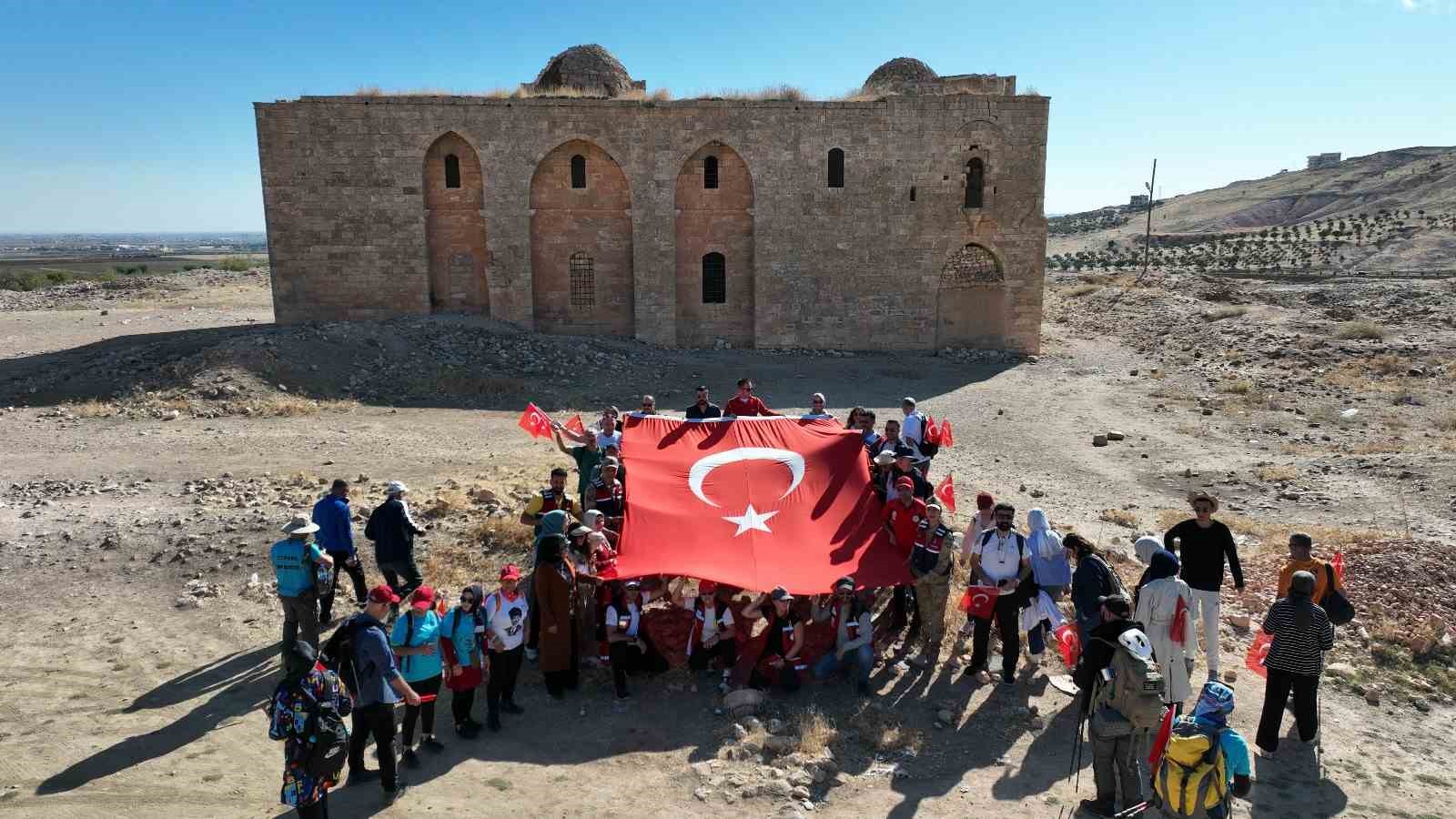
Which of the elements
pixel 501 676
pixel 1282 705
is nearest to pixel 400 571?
pixel 501 676

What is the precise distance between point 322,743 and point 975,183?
22.2 m

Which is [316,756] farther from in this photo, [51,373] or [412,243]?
[412,243]

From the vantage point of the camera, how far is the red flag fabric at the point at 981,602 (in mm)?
6879

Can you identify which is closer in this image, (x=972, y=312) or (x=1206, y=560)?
(x=1206, y=560)

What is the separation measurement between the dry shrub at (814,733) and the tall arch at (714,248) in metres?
18.1

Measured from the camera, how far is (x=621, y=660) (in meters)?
6.92

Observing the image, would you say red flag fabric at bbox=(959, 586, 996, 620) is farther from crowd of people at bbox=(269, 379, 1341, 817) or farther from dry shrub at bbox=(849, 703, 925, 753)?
dry shrub at bbox=(849, 703, 925, 753)

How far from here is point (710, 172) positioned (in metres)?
23.5

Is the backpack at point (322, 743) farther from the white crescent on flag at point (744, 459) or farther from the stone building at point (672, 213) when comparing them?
the stone building at point (672, 213)

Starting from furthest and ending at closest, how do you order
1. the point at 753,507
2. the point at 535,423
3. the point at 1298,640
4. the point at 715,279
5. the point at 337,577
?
the point at 715,279 < the point at 535,423 < the point at 337,577 < the point at 753,507 < the point at 1298,640

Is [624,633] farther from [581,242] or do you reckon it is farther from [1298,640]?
[581,242]

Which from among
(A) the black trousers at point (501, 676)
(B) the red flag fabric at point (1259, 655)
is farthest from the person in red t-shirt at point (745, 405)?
(B) the red flag fabric at point (1259, 655)

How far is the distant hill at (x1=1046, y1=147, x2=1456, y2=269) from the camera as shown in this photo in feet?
148

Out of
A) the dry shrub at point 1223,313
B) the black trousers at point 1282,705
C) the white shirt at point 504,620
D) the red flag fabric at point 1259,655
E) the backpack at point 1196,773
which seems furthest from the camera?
the dry shrub at point 1223,313
